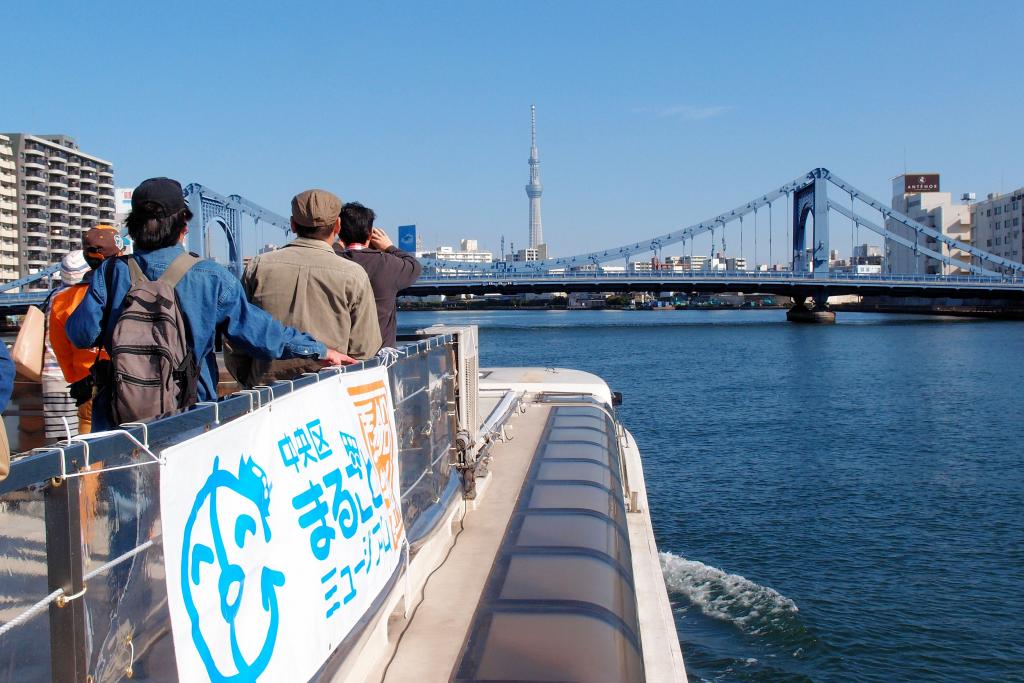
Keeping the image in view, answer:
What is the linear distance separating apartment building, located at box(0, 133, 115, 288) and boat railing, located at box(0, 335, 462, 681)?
226 feet

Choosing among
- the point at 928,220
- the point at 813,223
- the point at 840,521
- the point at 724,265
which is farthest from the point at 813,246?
the point at 724,265

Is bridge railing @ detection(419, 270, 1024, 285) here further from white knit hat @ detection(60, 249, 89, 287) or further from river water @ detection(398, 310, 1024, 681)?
white knit hat @ detection(60, 249, 89, 287)

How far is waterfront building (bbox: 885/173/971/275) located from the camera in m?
80.2

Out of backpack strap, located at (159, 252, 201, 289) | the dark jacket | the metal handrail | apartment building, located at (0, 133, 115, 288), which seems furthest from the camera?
apartment building, located at (0, 133, 115, 288)

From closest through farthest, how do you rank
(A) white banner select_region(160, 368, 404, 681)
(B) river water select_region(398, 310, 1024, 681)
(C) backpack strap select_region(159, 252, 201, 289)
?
(A) white banner select_region(160, 368, 404, 681), (C) backpack strap select_region(159, 252, 201, 289), (B) river water select_region(398, 310, 1024, 681)

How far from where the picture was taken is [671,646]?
A: 3475 mm

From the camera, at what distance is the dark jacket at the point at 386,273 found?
3.54 meters

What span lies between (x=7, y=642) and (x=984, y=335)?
4970 cm

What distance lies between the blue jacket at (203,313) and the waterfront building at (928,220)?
77949 mm

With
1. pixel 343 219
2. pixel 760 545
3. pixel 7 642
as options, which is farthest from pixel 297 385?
pixel 760 545

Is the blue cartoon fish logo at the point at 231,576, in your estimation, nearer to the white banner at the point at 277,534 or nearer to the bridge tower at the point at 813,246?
the white banner at the point at 277,534

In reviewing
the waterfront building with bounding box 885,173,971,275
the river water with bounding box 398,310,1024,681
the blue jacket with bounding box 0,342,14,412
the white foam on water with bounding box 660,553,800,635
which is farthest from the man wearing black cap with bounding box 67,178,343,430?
the waterfront building with bounding box 885,173,971,275

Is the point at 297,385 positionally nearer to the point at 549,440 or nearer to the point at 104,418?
the point at 104,418

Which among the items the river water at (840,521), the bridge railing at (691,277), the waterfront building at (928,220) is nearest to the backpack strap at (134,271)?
the river water at (840,521)
